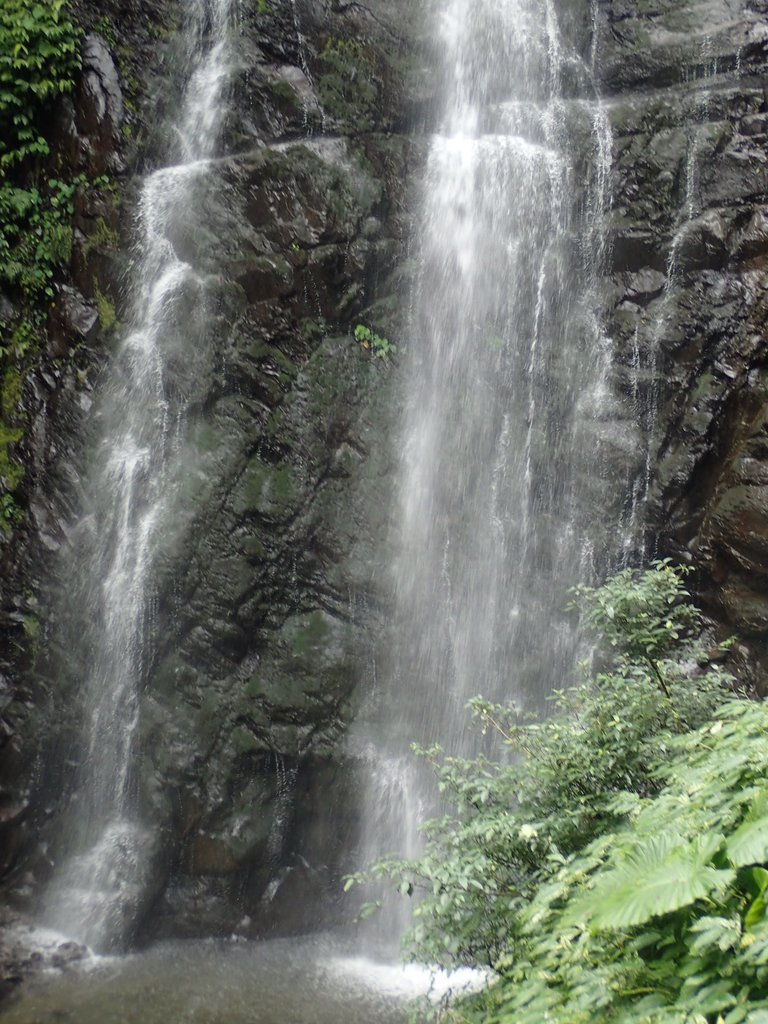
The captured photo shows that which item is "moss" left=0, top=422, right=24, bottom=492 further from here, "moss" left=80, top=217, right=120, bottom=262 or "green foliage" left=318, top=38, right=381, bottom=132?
"green foliage" left=318, top=38, right=381, bottom=132

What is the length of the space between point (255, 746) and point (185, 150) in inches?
270

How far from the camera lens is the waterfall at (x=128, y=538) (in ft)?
24.3

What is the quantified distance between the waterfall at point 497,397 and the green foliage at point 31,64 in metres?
4.41

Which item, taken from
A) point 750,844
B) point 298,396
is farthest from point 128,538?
point 750,844

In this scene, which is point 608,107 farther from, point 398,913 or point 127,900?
point 127,900

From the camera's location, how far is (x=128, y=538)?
Result: 8102 mm

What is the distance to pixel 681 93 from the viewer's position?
9406 mm

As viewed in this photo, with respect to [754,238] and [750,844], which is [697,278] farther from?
[750,844]

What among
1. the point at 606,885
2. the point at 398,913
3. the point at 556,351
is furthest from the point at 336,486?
the point at 606,885

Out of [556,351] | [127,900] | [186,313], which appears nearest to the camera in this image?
[127,900]

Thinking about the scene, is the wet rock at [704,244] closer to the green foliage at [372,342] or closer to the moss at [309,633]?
the green foliage at [372,342]

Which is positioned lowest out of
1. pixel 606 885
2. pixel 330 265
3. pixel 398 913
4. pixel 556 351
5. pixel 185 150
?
pixel 398 913

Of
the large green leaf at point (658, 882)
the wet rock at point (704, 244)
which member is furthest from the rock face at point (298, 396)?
the large green leaf at point (658, 882)

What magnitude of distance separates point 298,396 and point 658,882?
732 cm
